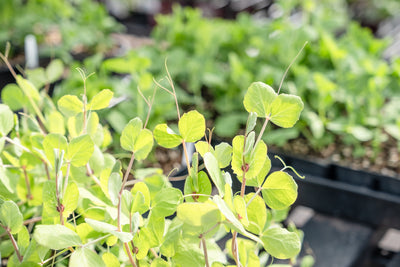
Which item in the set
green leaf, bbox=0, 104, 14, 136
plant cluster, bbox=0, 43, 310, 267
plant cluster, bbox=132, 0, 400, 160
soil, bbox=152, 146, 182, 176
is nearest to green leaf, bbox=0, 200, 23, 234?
plant cluster, bbox=0, 43, 310, 267

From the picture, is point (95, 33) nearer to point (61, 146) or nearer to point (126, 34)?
point (126, 34)

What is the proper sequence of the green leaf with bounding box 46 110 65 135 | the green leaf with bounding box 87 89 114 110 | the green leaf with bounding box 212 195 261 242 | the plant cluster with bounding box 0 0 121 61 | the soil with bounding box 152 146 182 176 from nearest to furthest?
the green leaf with bounding box 212 195 261 242 → the green leaf with bounding box 87 89 114 110 → the green leaf with bounding box 46 110 65 135 → the soil with bounding box 152 146 182 176 → the plant cluster with bounding box 0 0 121 61

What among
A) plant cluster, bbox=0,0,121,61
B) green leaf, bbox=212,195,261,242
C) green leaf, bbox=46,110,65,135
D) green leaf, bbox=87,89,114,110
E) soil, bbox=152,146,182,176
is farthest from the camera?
plant cluster, bbox=0,0,121,61

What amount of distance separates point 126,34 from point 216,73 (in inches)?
50.5

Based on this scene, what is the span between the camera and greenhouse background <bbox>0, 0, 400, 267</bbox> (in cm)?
34

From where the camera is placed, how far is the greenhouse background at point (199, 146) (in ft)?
1.12

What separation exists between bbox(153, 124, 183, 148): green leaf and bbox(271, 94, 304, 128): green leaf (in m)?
0.08

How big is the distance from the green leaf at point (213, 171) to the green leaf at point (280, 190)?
0.15 ft

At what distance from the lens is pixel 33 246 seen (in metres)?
0.39

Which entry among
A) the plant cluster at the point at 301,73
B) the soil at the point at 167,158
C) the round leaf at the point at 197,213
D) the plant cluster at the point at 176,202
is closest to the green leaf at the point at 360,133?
the plant cluster at the point at 301,73

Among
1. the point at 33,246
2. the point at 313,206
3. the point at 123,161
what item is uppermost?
the point at 33,246

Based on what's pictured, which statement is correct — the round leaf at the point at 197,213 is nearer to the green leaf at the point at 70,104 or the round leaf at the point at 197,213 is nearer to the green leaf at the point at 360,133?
the green leaf at the point at 70,104

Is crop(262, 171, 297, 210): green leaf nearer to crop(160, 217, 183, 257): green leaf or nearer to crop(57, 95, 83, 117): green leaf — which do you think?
crop(160, 217, 183, 257): green leaf

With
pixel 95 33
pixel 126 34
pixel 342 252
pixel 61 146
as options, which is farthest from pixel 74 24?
pixel 61 146
